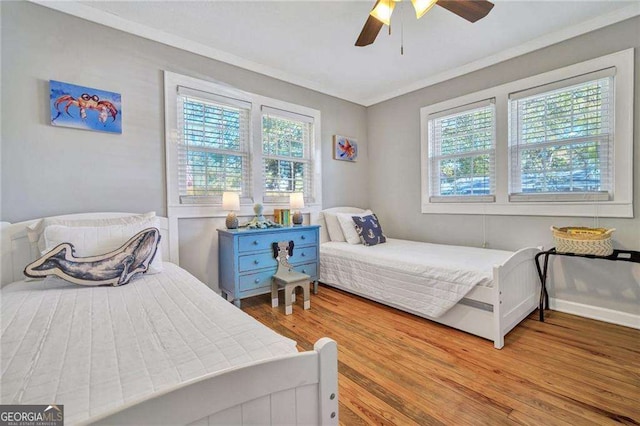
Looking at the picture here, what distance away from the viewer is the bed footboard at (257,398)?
0.61m

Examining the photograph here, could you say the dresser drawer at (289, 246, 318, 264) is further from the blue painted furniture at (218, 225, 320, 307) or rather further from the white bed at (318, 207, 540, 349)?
the white bed at (318, 207, 540, 349)

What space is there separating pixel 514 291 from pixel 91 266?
2971 millimetres

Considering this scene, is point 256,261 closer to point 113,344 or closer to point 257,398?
point 113,344

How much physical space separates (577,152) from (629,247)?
898 millimetres

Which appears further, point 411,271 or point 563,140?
point 563,140

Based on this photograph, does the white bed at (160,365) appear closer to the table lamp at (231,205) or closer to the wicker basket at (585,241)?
the table lamp at (231,205)

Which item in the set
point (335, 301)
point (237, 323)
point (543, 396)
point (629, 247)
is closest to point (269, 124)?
point (335, 301)

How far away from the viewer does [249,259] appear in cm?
266

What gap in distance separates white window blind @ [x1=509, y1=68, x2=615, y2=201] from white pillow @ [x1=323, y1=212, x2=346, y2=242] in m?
1.93

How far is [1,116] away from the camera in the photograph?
1.89m

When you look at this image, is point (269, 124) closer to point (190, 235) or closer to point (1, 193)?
point (190, 235)

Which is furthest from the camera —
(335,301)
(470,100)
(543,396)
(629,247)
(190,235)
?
(470,100)

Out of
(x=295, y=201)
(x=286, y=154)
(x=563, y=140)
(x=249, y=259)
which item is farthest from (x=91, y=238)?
(x=563, y=140)

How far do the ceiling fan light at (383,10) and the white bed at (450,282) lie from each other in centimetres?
185
